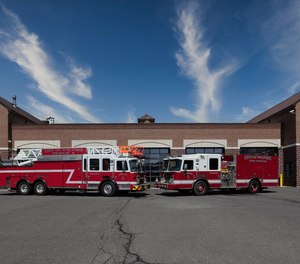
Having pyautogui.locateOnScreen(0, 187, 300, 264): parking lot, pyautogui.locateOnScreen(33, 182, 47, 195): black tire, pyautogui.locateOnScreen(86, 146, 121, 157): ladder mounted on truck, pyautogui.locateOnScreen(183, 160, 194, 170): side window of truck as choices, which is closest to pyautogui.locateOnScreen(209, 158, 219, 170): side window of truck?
pyautogui.locateOnScreen(183, 160, 194, 170): side window of truck

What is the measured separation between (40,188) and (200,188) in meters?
9.81

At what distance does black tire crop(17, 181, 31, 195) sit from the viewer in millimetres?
25406

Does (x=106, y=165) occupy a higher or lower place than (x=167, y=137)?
lower

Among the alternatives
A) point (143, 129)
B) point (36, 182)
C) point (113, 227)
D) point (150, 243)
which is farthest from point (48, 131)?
point (150, 243)

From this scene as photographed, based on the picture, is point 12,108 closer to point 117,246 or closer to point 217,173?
point 217,173

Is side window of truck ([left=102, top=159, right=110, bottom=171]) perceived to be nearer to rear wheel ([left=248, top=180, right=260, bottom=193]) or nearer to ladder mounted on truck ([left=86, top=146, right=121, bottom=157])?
ladder mounted on truck ([left=86, top=146, right=121, bottom=157])

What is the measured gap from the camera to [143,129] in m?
37.1

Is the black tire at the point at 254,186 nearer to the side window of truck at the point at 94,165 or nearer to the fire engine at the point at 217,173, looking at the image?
the fire engine at the point at 217,173

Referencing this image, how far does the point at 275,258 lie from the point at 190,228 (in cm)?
363

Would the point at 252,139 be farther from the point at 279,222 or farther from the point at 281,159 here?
the point at 279,222

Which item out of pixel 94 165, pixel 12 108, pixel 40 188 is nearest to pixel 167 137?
pixel 94 165

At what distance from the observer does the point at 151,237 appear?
938 cm

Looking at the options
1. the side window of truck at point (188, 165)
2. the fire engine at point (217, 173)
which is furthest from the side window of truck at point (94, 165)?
the side window of truck at point (188, 165)

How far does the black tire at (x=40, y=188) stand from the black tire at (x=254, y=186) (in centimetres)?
1282
